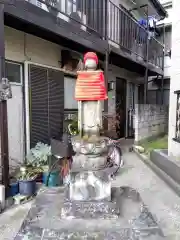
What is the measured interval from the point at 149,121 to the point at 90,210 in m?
6.63

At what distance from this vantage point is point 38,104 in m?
5.16

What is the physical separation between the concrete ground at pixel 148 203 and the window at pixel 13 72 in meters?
2.66

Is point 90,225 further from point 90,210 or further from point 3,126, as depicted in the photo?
point 3,126

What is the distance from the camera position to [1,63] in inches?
126

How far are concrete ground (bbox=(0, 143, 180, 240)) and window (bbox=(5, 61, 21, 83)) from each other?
2.66m

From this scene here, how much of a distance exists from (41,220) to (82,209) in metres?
0.36

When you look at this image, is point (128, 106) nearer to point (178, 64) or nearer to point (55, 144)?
point (178, 64)

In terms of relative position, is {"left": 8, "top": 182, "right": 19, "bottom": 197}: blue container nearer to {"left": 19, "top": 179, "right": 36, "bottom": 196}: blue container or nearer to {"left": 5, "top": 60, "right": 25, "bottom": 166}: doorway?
{"left": 19, "top": 179, "right": 36, "bottom": 196}: blue container

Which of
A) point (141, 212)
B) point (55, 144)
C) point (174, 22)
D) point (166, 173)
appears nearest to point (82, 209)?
point (141, 212)

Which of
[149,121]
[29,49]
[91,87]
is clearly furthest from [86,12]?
[149,121]

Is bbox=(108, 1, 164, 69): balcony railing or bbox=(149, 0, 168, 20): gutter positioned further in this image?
bbox=(149, 0, 168, 20): gutter

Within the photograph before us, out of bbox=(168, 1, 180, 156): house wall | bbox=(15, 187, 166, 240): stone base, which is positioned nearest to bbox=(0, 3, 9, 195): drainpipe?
bbox=(15, 187, 166, 240): stone base

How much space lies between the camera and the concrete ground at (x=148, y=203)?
2.74 meters

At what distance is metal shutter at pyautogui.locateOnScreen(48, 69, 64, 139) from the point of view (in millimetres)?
5527
